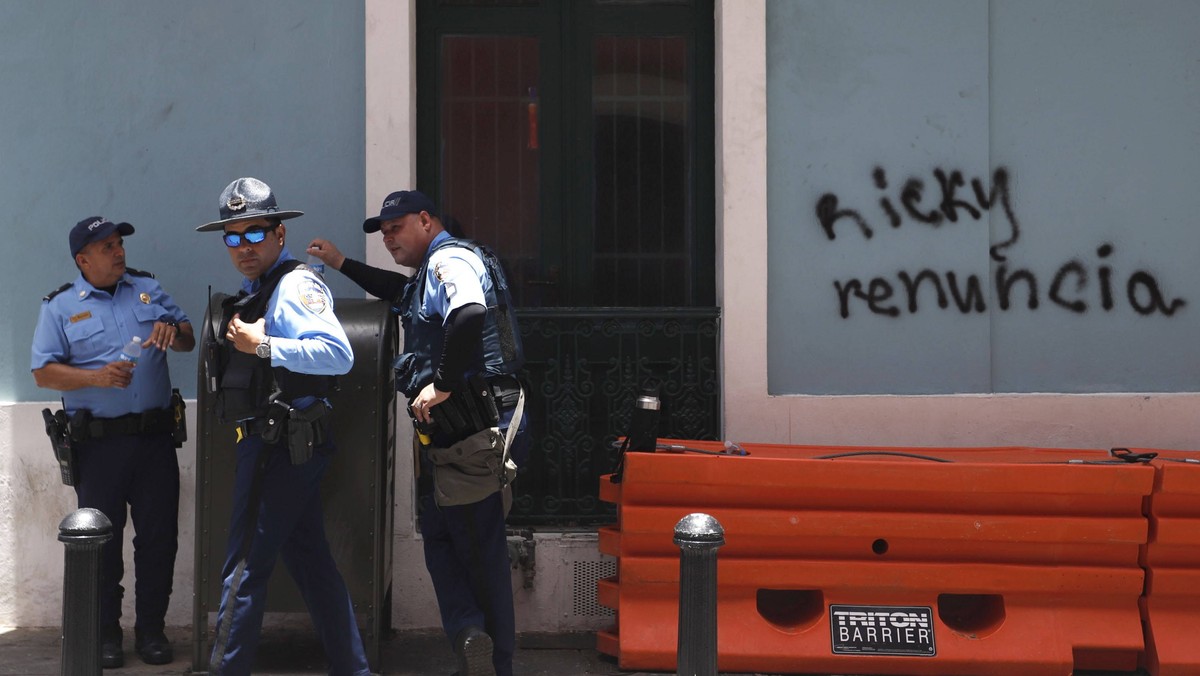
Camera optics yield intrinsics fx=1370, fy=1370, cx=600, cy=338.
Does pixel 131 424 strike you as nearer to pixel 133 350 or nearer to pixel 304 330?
pixel 133 350

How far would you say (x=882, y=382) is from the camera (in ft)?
22.7

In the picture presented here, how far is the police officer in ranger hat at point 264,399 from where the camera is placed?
16.3 feet

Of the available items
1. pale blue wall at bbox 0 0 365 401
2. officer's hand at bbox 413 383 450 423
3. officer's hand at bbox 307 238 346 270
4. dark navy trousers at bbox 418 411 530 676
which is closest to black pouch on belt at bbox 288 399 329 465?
officer's hand at bbox 413 383 450 423

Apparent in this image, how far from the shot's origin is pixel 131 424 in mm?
6059

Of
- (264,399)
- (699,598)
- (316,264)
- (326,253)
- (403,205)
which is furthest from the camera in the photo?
A: (326,253)

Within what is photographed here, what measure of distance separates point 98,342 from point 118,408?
309mm

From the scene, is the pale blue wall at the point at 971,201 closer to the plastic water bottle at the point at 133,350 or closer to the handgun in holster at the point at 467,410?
the handgun in holster at the point at 467,410

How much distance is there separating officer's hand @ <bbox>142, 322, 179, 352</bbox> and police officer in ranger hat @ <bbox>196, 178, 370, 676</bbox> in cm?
91

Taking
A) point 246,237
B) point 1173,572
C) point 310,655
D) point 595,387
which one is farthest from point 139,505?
point 1173,572

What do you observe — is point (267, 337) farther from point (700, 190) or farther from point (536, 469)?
point (700, 190)

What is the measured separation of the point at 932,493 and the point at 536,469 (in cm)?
207

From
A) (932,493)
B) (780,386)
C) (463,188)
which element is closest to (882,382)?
(780,386)

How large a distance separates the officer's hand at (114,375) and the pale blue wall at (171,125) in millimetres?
939

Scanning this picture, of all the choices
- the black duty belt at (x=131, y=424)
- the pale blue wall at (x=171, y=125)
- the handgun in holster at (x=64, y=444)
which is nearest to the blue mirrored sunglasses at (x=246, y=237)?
the black duty belt at (x=131, y=424)
